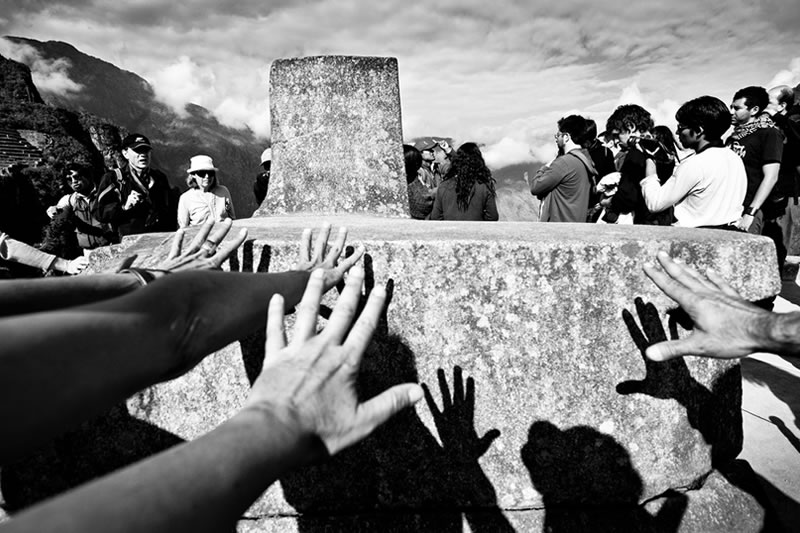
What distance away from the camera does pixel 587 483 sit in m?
1.75

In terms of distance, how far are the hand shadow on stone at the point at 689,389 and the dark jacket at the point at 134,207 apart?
415 centimetres

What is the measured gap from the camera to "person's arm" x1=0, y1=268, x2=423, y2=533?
19.7 inches

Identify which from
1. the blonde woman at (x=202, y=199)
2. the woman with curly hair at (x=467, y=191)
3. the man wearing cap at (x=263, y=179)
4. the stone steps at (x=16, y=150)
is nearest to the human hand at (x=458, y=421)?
the woman with curly hair at (x=467, y=191)

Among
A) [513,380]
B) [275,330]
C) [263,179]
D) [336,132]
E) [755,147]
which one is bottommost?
[513,380]

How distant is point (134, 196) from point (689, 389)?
438 centimetres

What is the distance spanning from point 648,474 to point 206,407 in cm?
167

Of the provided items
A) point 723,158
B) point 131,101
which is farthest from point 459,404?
point 131,101

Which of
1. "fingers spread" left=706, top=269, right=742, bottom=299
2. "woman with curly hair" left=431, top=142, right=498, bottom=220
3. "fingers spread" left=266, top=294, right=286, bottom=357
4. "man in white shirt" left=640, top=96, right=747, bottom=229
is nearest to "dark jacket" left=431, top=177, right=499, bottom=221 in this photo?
"woman with curly hair" left=431, top=142, right=498, bottom=220

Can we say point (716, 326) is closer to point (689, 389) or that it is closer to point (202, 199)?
point (689, 389)

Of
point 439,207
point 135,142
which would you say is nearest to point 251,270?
point 439,207

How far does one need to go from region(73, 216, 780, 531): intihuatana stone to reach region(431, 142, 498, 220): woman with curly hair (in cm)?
239

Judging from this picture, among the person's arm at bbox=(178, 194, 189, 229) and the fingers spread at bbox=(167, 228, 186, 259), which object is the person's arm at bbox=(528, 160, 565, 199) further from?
the person's arm at bbox=(178, 194, 189, 229)

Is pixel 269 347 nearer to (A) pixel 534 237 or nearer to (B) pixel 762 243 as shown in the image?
(A) pixel 534 237

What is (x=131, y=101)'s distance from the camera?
28297mm
